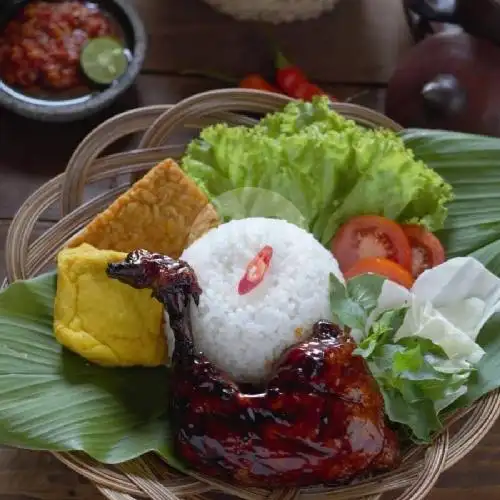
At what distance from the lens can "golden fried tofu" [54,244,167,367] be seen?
56.1 inches

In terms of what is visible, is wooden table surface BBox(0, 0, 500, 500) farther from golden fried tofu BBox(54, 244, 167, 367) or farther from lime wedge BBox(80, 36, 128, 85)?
golden fried tofu BBox(54, 244, 167, 367)

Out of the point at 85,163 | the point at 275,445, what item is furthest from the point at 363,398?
the point at 85,163

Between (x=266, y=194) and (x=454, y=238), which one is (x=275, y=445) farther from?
(x=454, y=238)

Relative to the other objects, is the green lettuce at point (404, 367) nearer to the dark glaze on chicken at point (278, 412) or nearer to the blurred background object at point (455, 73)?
the dark glaze on chicken at point (278, 412)

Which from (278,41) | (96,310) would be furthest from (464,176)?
(96,310)

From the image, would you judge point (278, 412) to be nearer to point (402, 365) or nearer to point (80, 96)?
point (402, 365)

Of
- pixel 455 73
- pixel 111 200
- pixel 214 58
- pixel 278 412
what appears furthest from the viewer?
pixel 214 58

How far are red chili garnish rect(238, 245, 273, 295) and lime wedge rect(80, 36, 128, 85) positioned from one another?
2.11ft

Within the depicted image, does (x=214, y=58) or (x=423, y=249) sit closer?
(x=423, y=249)

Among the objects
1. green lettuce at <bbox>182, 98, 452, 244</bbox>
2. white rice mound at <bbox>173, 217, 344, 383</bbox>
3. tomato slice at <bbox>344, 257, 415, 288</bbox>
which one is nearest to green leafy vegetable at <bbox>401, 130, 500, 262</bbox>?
green lettuce at <bbox>182, 98, 452, 244</bbox>

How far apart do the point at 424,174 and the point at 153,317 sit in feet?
1.82

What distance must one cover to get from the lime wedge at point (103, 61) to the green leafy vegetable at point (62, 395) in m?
0.58

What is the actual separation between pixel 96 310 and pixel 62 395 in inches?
5.7

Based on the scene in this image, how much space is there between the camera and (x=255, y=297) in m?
1.47
